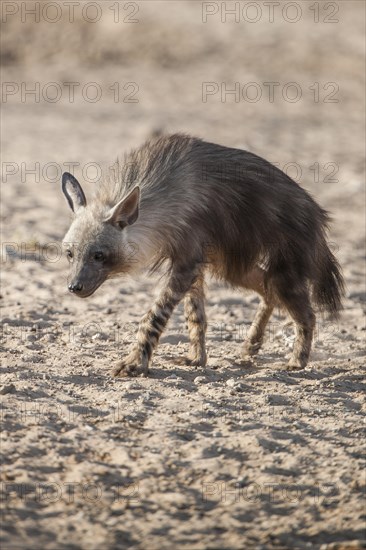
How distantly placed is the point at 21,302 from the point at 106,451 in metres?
3.18

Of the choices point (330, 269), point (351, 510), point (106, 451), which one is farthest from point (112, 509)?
point (330, 269)

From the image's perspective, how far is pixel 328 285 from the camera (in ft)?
25.7

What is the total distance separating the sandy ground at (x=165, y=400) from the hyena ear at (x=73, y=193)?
101cm

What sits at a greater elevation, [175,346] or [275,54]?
[275,54]

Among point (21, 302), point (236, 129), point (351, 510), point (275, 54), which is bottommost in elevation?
point (351, 510)

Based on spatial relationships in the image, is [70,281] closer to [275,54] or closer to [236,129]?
[236,129]

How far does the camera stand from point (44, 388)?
651 centimetres

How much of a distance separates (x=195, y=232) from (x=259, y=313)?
1.02 metres

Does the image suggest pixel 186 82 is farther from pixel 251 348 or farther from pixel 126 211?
pixel 126 211

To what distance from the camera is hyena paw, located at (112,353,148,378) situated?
688 cm

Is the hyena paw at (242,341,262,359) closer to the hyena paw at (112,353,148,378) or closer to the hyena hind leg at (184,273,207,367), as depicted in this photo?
the hyena hind leg at (184,273,207,367)

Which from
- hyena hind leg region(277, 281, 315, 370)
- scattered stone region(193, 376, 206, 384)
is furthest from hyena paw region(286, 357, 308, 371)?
scattered stone region(193, 376, 206, 384)

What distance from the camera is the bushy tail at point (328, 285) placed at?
7762 mm

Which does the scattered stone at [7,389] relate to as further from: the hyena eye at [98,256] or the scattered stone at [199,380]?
the scattered stone at [199,380]
